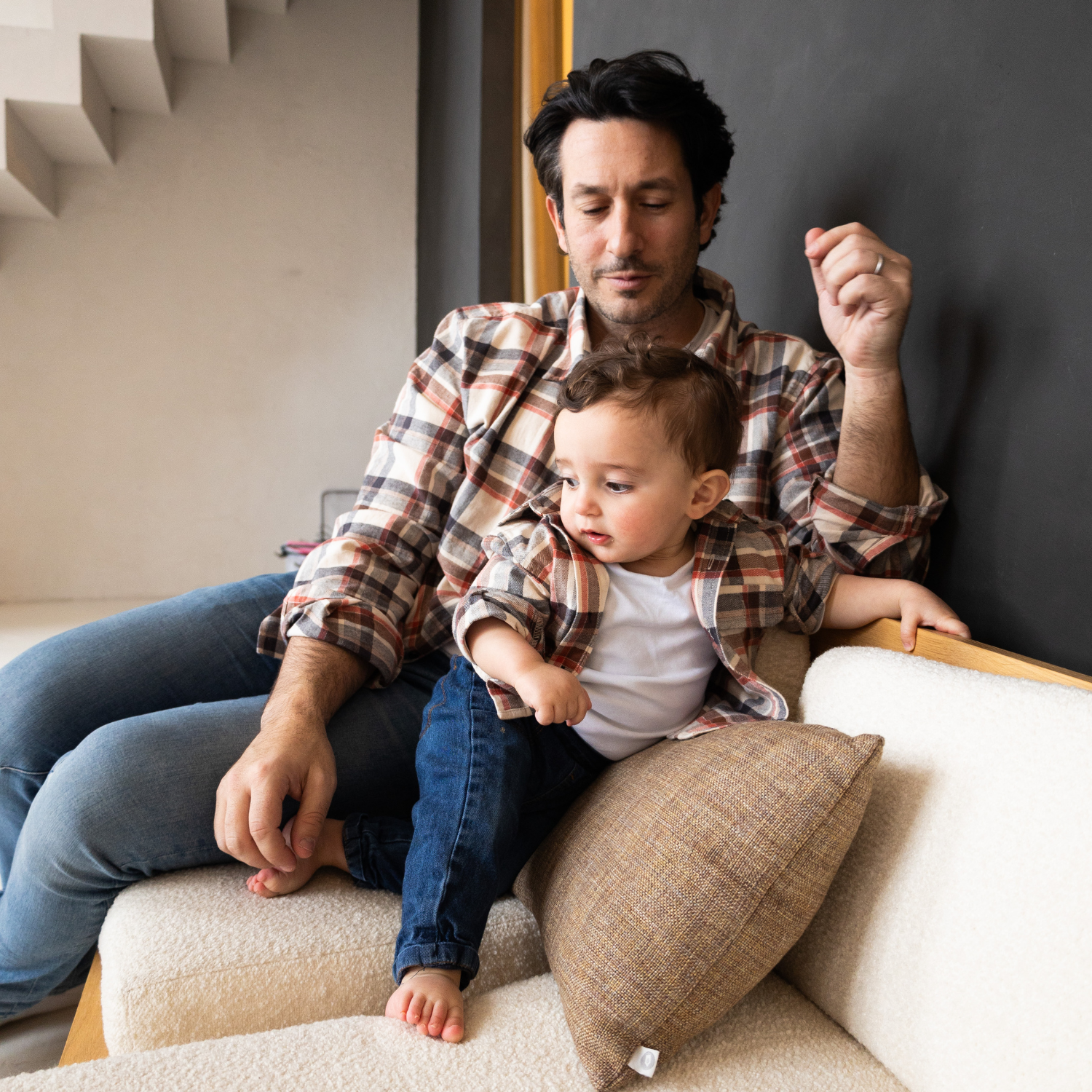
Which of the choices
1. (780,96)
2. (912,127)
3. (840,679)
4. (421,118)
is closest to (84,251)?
(421,118)

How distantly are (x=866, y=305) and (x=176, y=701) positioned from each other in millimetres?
1146

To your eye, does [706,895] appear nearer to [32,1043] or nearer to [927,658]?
[927,658]

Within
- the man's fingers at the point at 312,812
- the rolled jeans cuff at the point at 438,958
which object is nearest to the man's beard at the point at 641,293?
the man's fingers at the point at 312,812

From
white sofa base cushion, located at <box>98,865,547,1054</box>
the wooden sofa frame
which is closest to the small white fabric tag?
white sofa base cushion, located at <box>98,865,547,1054</box>

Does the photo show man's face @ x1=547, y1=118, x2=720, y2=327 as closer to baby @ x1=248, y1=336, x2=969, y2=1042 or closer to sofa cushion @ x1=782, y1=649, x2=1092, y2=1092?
baby @ x1=248, y1=336, x2=969, y2=1042

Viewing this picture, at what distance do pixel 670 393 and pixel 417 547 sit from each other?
22.4 inches

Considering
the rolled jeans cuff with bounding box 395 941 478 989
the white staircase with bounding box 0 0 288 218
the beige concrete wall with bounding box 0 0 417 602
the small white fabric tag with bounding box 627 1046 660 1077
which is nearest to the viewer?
the small white fabric tag with bounding box 627 1046 660 1077

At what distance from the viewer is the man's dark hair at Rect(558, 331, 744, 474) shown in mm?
1014

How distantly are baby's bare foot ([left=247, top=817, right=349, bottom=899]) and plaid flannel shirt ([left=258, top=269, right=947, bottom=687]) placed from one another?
274 mm

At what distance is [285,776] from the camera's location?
104 centimetres

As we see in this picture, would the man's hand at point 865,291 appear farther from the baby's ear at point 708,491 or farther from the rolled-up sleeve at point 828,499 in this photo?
the baby's ear at point 708,491

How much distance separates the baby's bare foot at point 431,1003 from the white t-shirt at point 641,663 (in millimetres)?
320

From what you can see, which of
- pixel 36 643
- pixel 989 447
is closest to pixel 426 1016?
pixel 989 447

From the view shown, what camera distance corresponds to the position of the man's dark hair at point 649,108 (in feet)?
4.52
